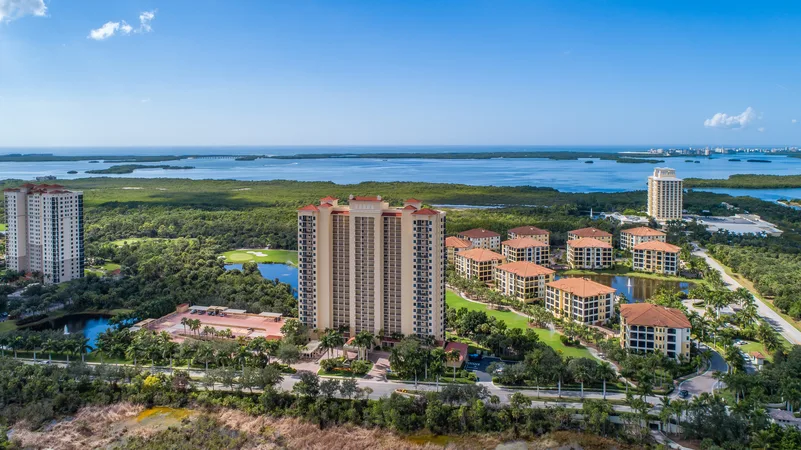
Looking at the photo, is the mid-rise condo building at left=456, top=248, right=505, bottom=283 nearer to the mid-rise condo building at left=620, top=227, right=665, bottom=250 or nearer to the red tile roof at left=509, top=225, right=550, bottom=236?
the red tile roof at left=509, top=225, right=550, bottom=236

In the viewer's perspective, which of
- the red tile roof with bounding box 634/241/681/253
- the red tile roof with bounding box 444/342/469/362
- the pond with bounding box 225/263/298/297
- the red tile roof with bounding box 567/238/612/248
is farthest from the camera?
the red tile roof with bounding box 567/238/612/248

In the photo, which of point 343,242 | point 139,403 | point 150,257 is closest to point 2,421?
point 139,403

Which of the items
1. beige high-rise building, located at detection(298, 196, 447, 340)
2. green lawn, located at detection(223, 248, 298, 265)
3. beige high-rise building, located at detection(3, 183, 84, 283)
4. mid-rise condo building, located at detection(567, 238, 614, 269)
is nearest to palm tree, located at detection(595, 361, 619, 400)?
beige high-rise building, located at detection(298, 196, 447, 340)

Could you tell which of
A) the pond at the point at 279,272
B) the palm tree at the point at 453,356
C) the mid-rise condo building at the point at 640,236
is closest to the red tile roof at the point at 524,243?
the mid-rise condo building at the point at 640,236

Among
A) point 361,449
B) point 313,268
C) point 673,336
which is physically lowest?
point 361,449

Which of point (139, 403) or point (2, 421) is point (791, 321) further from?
point (2, 421)

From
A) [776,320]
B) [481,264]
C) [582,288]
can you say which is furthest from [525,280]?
[776,320]
